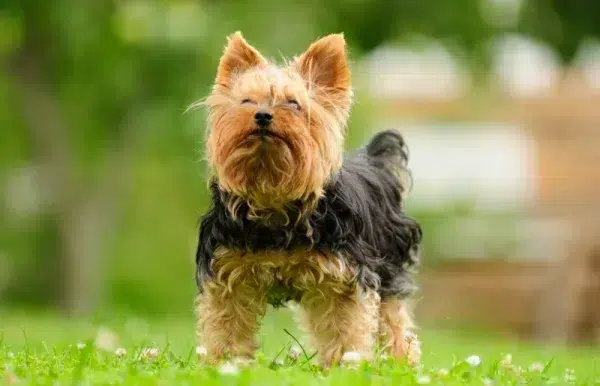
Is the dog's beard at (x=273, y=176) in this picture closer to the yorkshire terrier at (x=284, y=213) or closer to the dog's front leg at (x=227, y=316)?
the yorkshire terrier at (x=284, y=213)

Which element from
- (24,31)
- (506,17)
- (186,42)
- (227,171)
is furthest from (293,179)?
(506,17)

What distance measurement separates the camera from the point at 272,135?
7.87 m

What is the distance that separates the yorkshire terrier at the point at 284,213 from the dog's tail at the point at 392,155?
1.16 meters

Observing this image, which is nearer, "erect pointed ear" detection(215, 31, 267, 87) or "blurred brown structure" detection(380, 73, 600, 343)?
"erect pointed ear" detection(215, 31, 267, 87)

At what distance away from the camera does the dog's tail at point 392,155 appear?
9852 mm

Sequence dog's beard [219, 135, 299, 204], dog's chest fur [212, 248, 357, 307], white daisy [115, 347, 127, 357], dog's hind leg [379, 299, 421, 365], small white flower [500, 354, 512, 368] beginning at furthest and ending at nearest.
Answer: dog's hind leg [379, 299, 421, 365] → white daisy [115, 347, 127, 357] → small white flower [500, 354, 512, 368] → dog's chest fur [212, 248, 357, 307] → dog's beard [219, 135, 299, 204]

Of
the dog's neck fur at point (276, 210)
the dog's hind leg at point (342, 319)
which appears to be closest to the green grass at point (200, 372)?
the dog's hind leg at point (342, 319)

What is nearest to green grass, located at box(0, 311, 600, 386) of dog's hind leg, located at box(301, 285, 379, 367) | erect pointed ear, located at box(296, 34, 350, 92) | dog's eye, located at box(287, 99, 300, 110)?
dog's hind leg, located at box(301, 285, 379, 367)

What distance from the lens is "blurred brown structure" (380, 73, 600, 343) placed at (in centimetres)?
2048

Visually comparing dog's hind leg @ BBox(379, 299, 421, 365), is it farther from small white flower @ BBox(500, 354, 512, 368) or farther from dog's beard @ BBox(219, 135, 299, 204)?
dog's beard @ BBox(219, 135, 299, 204)

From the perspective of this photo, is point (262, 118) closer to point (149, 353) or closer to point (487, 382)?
point (149, 353)

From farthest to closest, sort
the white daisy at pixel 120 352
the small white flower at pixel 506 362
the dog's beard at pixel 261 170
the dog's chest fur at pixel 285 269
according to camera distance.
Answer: the white daisy at pixel 120 352 → the small white flower at pixel 506 362 → the dog's chest fur at pixel 285 269 → the dog's beard at pixel 261 170

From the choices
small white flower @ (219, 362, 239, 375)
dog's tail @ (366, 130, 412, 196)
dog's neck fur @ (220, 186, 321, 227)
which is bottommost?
small white flower @ (219, 362, 239, 375)

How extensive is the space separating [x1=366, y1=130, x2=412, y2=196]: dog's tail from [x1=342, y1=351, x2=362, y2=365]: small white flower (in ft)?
6.73
